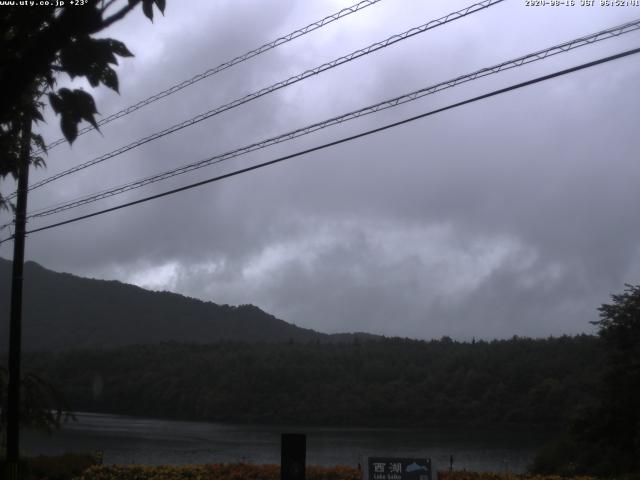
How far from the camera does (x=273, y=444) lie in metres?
25.3

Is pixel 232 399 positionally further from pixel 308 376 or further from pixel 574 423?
pixel 574 423

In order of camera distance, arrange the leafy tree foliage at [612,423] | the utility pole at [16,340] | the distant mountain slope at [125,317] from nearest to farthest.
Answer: the utility pole at [16,340], the leafy tree foliage at [612,423], the distant mountain slope at [125,317]

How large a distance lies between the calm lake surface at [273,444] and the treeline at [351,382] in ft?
5.10

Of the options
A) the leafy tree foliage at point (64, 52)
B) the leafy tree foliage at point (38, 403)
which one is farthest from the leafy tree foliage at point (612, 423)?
the leafy tree foliage at point (64, 52)

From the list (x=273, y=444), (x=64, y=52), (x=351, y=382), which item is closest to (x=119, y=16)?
(x=64, y=52)

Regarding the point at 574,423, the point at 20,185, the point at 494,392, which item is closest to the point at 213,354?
the point at 494,392

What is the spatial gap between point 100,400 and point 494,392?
17.6 meters

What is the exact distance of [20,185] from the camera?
13594 millimetres

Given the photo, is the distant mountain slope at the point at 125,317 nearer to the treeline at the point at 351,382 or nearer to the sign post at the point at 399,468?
the treeline at the point at 351,382

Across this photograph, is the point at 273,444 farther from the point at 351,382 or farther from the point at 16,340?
the point at 16,340

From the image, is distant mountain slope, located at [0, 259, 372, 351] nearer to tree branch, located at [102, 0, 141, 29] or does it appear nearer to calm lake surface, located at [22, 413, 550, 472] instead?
calm lake surface, located at [22, 413, 550, 472]

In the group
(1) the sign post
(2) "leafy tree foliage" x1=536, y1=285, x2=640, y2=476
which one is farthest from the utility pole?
(2) "leafy tree foliage" x1=536, y1=285, x2=640, y2=476

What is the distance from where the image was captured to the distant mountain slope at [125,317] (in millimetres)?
77125

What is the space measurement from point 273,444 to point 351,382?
32.4 feet
